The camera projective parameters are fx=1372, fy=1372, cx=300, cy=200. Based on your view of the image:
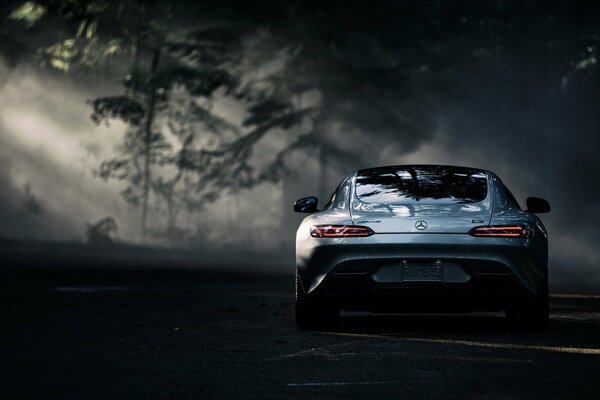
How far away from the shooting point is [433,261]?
11.7m

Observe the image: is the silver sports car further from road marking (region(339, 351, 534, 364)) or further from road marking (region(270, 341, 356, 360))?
road marking (region(339, 351, 534, 364))

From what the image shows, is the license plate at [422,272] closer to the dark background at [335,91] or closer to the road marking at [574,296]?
the road marking at [574,296]

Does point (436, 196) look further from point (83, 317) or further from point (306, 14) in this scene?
point (306, 14)

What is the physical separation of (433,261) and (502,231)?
2.16ft

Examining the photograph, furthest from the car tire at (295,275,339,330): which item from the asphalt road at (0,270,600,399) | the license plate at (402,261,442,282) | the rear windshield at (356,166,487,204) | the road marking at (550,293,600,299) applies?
the road marking at (550,293,600,299)

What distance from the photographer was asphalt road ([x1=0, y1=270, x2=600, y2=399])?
8469mm

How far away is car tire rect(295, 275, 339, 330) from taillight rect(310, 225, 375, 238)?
56 centimetres

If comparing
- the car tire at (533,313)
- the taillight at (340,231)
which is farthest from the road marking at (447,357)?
the car tire at (533,313)

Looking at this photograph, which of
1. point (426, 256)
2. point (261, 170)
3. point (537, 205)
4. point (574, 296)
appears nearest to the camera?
point (426, 256)

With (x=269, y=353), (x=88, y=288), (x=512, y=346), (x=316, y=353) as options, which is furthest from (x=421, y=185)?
(x=88, y=288)

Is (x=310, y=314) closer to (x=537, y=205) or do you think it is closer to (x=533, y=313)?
(x=533, y=313)

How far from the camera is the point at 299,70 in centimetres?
4397

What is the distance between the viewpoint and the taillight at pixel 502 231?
11.7 metres

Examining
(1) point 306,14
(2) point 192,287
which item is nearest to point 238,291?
(2) point 192,287
